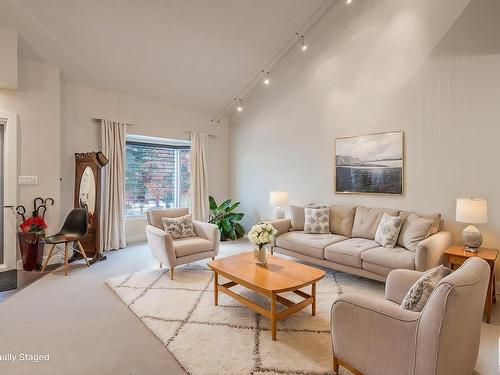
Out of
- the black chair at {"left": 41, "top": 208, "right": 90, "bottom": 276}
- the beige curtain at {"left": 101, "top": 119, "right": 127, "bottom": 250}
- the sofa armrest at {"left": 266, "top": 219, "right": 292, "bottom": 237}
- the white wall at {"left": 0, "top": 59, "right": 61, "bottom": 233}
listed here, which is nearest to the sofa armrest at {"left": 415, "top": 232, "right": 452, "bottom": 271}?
the sofa armrest at {"left": 266, "top": 219, "right": 292, "bottom": 237}

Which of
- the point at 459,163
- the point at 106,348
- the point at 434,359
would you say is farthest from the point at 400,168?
the point at 106,348

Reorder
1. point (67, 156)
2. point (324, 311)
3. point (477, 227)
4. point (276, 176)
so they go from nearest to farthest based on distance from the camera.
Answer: point (324, 311) → point (477, 227) → point (67, 156) → point (276, 176)

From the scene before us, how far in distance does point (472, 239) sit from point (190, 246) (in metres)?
3.36

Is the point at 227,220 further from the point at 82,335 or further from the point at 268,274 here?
the point at 82,335

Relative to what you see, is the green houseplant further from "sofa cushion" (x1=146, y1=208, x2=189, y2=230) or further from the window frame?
"sofa cushion" (x1=146, y1=208, x2=189, y2=230)

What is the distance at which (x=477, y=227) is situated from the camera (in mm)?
3365

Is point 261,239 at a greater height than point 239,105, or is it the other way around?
point 239,105

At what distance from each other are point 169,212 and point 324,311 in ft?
9.02

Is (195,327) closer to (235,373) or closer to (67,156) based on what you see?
(235,373)

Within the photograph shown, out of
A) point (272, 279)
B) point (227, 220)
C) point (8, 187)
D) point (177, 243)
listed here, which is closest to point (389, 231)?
point (272, 279)

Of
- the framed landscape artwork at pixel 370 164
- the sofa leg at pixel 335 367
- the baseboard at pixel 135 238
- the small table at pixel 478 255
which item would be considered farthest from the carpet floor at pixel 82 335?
the baseboard at pixel 135 238

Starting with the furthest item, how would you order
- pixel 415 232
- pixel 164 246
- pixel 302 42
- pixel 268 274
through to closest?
pixel 302 42, pixel 164 246, pixel 415 232, pixel 268 274

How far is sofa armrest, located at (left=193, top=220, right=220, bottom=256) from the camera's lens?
4160mm

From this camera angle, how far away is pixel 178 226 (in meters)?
4.19
